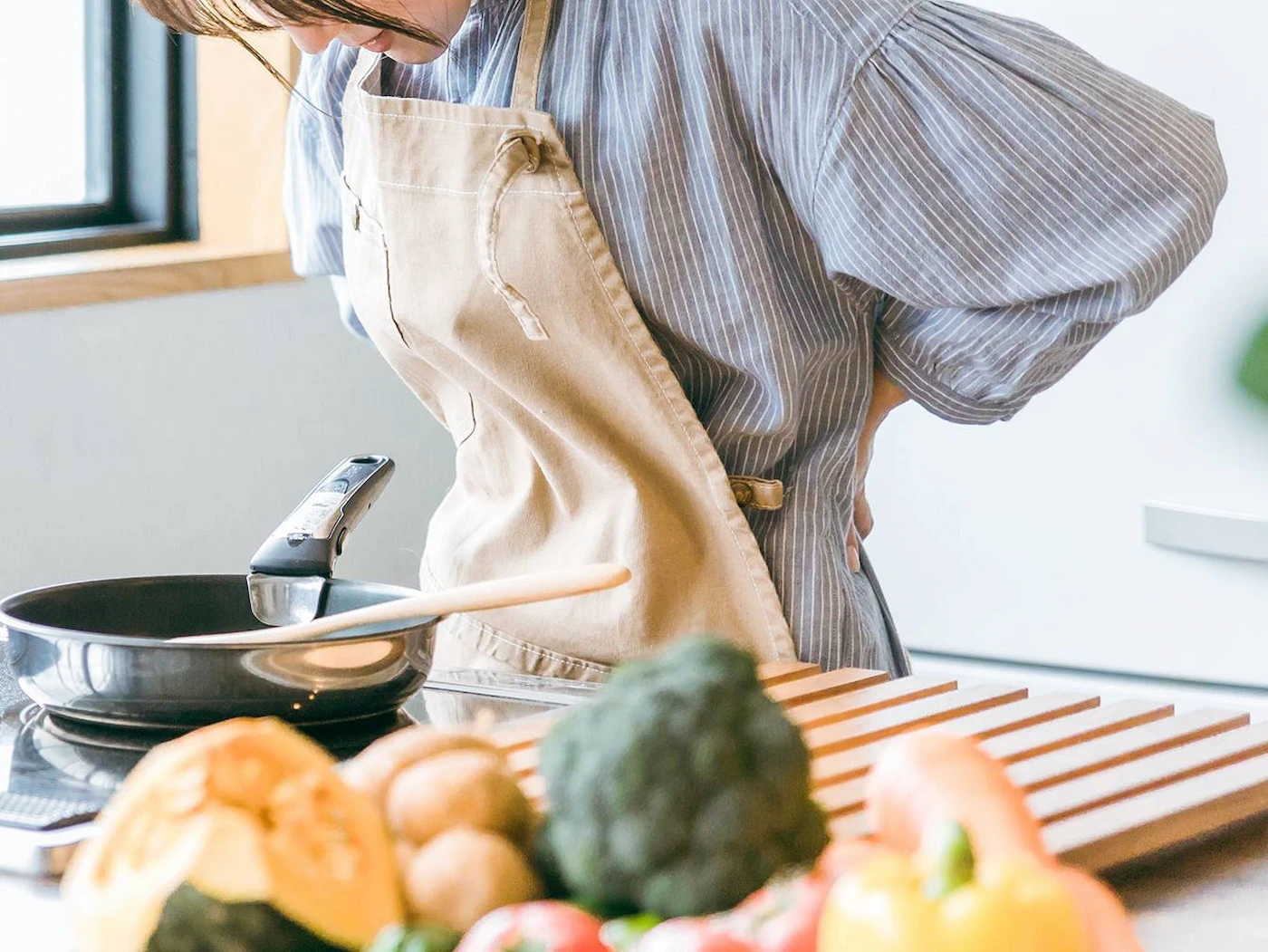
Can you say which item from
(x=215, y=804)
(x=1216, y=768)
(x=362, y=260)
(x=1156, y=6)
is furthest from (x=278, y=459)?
(x=215, y=804)

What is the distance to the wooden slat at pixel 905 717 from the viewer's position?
0.80m

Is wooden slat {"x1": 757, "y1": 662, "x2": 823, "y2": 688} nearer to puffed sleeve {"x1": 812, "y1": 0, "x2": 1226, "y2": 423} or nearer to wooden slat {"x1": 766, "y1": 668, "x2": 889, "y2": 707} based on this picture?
wooden slat {"x1": 766, "y1": 668, "x2": 889, "y2": 707}

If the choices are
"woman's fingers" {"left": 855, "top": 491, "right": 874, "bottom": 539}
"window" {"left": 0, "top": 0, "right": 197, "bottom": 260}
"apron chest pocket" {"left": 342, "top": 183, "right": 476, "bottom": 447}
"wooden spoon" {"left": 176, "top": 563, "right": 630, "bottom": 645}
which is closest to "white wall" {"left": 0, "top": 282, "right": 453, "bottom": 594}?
"window" {"left": 0, "top": 0, "right": 197, "bottom": 260}

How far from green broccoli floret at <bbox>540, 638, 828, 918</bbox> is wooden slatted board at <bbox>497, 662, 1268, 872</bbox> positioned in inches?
5.0

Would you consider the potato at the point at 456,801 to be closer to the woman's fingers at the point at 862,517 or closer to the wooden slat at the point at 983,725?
the wooden slat at the point at 983,725

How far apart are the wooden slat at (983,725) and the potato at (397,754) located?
182 millimetres

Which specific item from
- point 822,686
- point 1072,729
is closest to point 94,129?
point 822,686

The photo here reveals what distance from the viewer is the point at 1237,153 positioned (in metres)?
1.53

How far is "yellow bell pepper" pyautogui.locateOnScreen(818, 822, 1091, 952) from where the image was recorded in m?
0.40

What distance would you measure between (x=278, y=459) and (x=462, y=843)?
155 centimetres

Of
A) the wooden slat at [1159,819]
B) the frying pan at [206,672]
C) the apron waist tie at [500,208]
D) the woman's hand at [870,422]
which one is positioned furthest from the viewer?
the woman's hand at [870,422]

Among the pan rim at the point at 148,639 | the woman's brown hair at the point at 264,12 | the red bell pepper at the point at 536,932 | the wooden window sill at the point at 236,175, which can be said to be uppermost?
the woman's brown hair at the point at 264,12

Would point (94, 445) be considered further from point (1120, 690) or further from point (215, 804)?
point (215, 804)

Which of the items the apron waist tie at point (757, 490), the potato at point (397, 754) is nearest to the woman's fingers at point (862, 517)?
the apron waist tie at point (757, 490)
